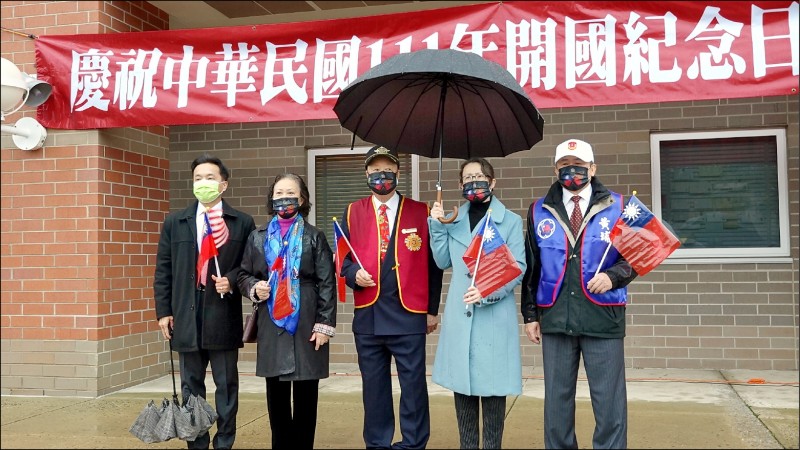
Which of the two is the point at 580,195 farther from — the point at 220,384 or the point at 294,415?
the point at 220,384

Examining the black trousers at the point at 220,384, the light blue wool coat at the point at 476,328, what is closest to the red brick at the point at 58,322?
the black trousers at the point at 220,384

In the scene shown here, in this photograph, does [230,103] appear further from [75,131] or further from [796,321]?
[796,321]

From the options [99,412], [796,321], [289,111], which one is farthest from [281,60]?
[796,321]

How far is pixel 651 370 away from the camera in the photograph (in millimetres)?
7117

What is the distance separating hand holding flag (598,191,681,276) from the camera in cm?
387

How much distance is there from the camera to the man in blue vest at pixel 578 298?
3896 millimetres

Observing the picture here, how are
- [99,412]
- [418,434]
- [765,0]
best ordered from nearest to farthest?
[418,434] < [765,0] < [99,412]

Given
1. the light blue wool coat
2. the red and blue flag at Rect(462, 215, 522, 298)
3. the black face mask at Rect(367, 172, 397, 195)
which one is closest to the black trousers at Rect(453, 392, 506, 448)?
the light blue wool coat

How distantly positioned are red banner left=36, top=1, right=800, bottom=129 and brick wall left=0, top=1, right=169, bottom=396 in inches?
13.8

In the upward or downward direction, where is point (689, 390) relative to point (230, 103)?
downward

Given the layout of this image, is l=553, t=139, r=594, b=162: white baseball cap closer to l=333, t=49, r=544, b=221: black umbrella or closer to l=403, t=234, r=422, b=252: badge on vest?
l=333, t=49, r=544, b=221: black umbrella

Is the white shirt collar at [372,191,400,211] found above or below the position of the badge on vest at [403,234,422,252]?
above

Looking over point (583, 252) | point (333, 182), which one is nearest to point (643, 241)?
point (583, 252)

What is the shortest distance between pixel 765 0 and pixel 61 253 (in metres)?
6.07
